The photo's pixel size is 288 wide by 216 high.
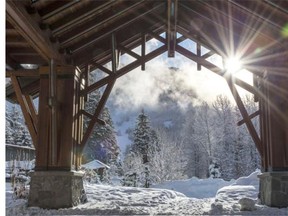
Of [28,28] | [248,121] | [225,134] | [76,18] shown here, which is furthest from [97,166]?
[28,28]

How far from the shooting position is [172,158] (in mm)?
24562

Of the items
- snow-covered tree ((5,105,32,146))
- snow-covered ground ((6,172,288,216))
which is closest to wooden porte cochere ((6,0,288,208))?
snow-covered ground ((6,172,288,216))

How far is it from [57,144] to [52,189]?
36.9 inches

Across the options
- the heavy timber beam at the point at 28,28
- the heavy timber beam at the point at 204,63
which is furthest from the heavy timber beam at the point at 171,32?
the heavy timber beam at the point at 28,28

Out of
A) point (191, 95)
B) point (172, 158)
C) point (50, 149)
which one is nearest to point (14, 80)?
point (50, 149)

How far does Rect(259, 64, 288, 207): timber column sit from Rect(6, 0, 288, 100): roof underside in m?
0.80

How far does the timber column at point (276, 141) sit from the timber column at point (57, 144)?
4.10 m

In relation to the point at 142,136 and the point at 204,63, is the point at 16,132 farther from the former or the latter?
the point at 204,63

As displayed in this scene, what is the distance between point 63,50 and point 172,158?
17.7m

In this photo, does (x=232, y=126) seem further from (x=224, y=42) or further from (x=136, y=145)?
(x=224, y=42)

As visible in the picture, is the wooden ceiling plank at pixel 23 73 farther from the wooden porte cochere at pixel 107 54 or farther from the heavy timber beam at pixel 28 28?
the heavy timber beam at pixel 28 28

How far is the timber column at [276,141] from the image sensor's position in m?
7.39

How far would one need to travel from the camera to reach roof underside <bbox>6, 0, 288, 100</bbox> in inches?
249
